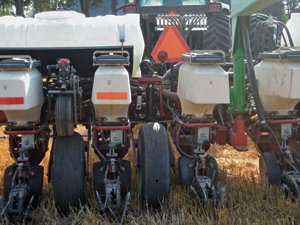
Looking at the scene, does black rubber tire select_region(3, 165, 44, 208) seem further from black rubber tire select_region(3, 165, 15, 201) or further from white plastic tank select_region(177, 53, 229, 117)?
white plastic tank select_region(177, 53, 229, 117)

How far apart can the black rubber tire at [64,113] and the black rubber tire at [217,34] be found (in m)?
3.57

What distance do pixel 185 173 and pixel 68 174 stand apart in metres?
0.88

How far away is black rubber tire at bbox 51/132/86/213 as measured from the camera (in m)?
3.31

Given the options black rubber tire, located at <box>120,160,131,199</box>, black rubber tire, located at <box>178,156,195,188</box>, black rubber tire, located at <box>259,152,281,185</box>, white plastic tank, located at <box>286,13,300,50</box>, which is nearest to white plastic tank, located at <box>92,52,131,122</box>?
black rubber tire, located at <box>120,160,131,199</box>

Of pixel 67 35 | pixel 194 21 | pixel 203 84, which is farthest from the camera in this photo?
pixel 194 21

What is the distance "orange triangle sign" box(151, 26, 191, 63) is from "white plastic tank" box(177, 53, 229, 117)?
1025 mm

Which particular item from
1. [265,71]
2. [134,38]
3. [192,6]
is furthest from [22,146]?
[192,6]

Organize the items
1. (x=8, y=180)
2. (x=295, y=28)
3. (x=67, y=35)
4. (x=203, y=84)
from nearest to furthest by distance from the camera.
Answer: (x=203, y=84) < (x=8, y=180) < (x=67, y=35) < (x=295, y=28)

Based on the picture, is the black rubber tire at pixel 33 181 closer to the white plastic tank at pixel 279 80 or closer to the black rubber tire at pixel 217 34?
the white plastic tank at pixel 279 80

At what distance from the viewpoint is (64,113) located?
10.3ft

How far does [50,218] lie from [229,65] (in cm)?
232

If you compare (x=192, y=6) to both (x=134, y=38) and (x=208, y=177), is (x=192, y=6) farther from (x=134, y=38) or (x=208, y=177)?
(x=208, y=177)

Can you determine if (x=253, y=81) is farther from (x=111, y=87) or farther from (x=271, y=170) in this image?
(x=111, y=87)

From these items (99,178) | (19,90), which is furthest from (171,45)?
(19,90)
